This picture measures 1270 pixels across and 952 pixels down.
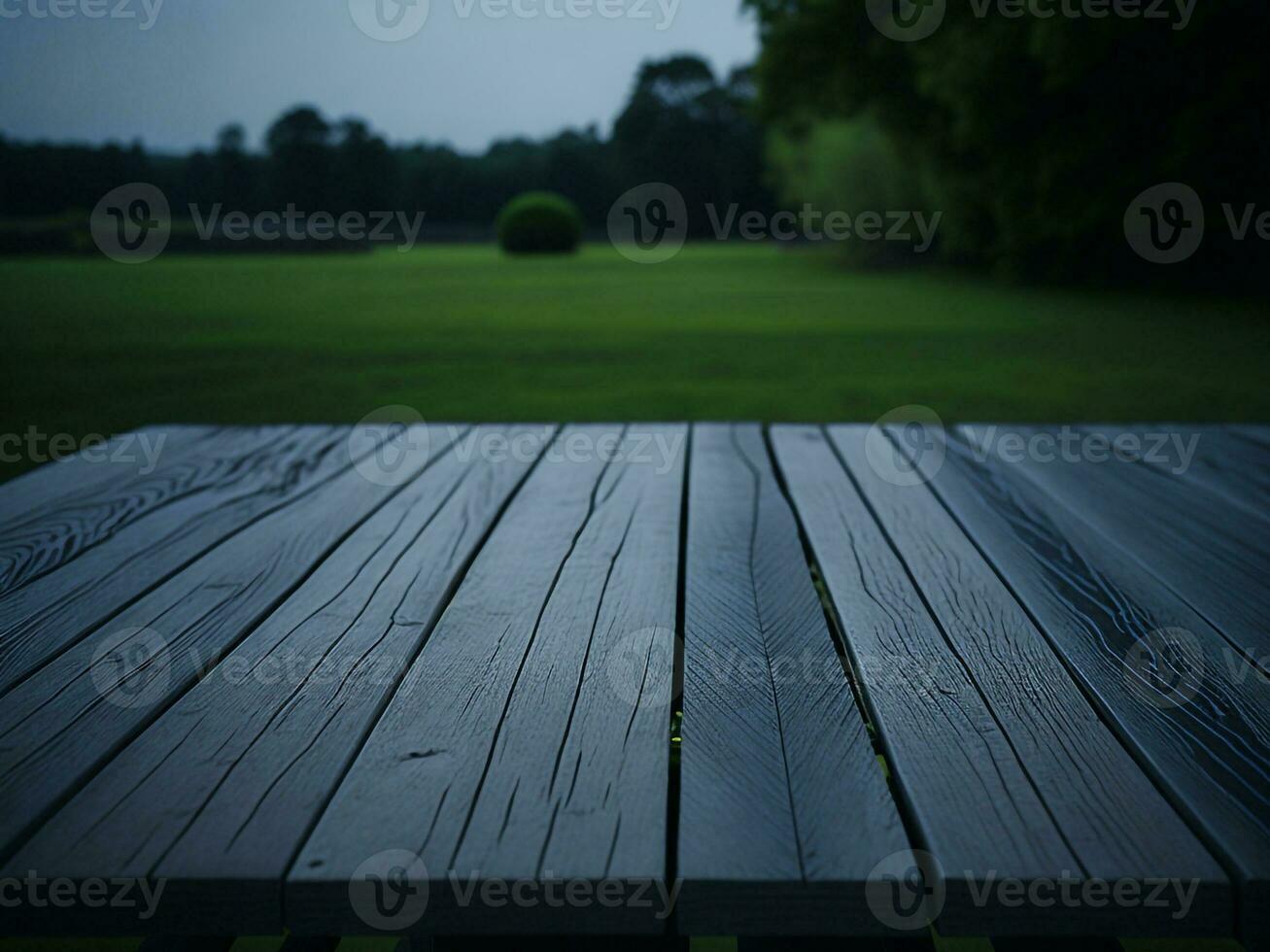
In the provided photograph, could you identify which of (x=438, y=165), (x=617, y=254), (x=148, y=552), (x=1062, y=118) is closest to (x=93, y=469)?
(x=148, y=552)

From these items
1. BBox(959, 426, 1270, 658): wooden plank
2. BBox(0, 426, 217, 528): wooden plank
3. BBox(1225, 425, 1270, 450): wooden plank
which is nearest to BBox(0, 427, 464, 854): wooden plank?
BBox(0, 426, 217, 528): wooden plank

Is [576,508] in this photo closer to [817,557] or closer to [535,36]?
[817,557]

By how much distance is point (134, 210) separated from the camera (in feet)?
35.3

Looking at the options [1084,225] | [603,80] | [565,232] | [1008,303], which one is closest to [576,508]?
[603,80]

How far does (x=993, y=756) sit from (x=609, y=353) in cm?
564

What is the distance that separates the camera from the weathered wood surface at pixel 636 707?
792 millimetres

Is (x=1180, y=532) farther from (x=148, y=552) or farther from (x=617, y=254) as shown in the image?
(x=617, y=254)

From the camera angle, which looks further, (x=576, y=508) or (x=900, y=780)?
(x=576, y=508)

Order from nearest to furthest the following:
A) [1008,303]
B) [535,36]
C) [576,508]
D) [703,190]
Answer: [576,508] < [535,36] < [1008,303] < [703,190]

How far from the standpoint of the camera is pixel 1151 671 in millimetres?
1189

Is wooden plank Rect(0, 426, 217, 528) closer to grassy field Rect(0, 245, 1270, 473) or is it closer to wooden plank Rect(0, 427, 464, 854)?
wooden plank Rect(0, 427, 464, 854)

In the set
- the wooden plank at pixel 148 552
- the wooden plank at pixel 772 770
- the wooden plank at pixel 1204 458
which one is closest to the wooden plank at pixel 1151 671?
the wooden plank at pixel 772 770

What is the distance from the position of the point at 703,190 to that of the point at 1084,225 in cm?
1580

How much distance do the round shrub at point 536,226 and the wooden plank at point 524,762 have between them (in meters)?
19.6
